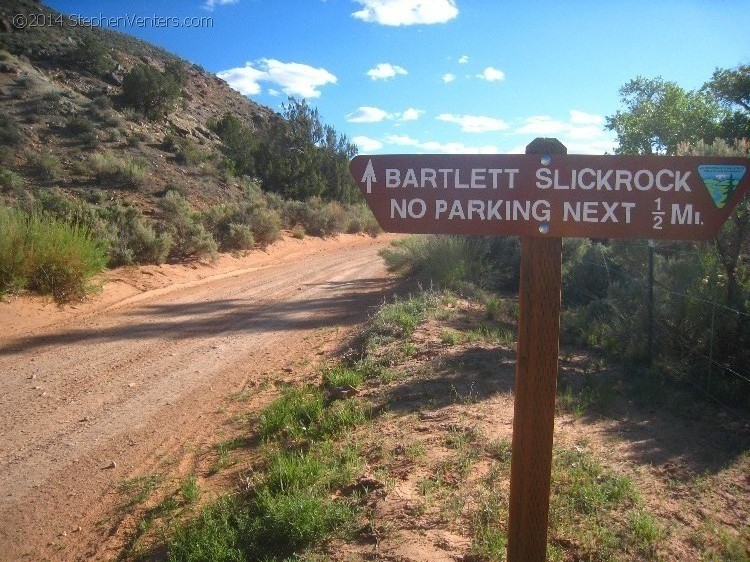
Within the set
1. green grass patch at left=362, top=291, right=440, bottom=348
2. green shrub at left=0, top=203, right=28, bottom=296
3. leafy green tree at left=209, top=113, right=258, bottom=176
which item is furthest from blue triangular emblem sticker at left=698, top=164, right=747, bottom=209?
leafy green tree at left=209, top=113, right=258, bottom=176

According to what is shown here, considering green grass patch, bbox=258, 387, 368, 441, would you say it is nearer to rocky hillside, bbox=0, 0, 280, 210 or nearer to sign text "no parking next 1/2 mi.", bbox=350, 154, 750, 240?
sign text "no parking next 1/2 mi.", bbox=350, 154, 750, 240

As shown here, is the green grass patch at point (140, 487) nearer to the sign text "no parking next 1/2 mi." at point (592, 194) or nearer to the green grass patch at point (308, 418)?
the green grass patch at point (308, 418)

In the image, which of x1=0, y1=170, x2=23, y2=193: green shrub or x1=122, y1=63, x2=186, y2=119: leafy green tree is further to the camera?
x1=122, y1=63, x2=186, y2=119: leafy green tree

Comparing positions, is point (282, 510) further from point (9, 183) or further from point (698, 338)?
point (9, 183)

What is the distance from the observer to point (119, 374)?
22.1 ft

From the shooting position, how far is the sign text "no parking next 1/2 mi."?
2291mm

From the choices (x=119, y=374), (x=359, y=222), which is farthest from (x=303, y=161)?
(x=119, y=374)

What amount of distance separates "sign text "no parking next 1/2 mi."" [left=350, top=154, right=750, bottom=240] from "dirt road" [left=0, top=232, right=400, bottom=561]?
314cm

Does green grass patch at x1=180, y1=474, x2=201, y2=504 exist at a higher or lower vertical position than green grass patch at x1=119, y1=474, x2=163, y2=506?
higher

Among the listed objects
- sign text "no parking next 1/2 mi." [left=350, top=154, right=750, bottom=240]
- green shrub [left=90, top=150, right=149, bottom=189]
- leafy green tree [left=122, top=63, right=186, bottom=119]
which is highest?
leafy green tree [left=122, top=63, right=186, bottom=119]

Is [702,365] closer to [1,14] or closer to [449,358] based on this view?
[449,358]

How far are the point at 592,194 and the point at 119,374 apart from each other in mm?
6028

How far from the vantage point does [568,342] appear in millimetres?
7344

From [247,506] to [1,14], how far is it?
3762 centimetres
